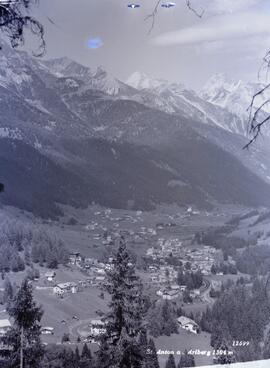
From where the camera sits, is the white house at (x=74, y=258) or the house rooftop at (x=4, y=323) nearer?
the house rooftop at (x=4, y=323)

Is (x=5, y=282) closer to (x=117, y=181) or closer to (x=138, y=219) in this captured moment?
(x=138, y=219)

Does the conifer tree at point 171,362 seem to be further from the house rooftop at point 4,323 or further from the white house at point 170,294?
the house rooftop at point 4,323

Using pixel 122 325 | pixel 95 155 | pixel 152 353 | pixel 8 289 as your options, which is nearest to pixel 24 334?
pixel 122 325

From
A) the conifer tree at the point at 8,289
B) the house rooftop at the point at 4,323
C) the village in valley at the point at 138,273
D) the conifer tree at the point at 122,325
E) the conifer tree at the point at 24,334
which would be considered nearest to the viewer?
the conifer tree at the point at 122,325

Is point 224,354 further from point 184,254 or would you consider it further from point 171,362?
point 184,254

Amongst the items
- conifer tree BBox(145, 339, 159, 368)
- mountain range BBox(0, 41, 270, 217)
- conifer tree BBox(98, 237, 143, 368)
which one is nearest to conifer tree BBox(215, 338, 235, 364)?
conifer tree BBox(145, 339, 159, 368)

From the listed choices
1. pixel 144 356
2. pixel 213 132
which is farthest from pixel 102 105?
pixel 213 132

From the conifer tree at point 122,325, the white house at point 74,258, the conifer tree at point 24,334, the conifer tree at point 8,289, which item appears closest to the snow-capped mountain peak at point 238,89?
the conifer tree at point 122,325
